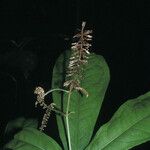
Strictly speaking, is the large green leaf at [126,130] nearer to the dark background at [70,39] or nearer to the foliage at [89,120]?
the foliage at [89,120]

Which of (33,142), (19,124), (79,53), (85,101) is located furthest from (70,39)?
(79,53)

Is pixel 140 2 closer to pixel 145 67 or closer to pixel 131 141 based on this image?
pixel 145 67

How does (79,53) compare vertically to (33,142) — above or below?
above

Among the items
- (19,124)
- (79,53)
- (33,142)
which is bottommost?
(19,124)

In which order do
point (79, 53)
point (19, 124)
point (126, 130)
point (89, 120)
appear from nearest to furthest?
point (79, 53), point (126, 130), point (89, 120), point (19, 124)

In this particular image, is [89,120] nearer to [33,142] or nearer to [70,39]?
[33,142]

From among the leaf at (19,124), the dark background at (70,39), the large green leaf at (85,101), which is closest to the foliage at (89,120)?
the large green leaf at (85,101)

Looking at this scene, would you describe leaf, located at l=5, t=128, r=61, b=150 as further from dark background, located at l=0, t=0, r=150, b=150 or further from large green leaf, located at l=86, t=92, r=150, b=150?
dark background, located at l=0, t=0, r=150, b=150
